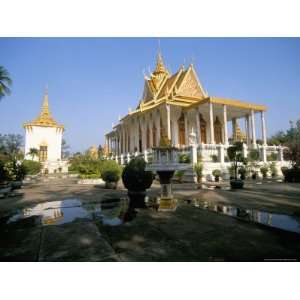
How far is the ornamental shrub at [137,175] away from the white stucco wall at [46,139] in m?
31.6

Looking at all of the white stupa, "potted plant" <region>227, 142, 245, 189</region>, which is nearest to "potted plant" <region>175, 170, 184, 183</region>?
"potted plant" <region>227, 142, 245, 189</region>

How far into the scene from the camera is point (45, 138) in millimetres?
36406

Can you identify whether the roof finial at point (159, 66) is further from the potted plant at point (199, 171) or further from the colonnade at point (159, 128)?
the potted plant at point (199, 171)

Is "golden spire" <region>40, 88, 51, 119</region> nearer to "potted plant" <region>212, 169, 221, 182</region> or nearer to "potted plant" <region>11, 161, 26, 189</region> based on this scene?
"potted plant" <region>11, 161, 26, 189</region>

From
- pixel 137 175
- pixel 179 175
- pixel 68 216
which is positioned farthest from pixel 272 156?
pixel 68 216

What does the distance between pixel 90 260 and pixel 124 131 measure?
26331 millimetres

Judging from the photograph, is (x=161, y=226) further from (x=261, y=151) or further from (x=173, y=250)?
(x=261, y=151)

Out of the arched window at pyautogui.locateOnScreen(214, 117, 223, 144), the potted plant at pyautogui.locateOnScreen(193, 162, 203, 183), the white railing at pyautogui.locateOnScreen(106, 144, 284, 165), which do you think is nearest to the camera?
the potted plant at pyautogui.locateOnScreen(193, 162, 203, 183)

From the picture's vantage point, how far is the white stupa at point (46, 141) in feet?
115

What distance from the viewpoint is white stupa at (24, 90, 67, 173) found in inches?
1382

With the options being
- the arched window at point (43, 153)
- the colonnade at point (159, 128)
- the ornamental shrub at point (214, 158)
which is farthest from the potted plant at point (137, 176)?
the arched window at point (43, 153)

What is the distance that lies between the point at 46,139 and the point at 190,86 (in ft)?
86.0

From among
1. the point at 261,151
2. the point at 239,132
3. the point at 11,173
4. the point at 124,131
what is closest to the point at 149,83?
the point at 124,131

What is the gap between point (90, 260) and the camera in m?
2.84
